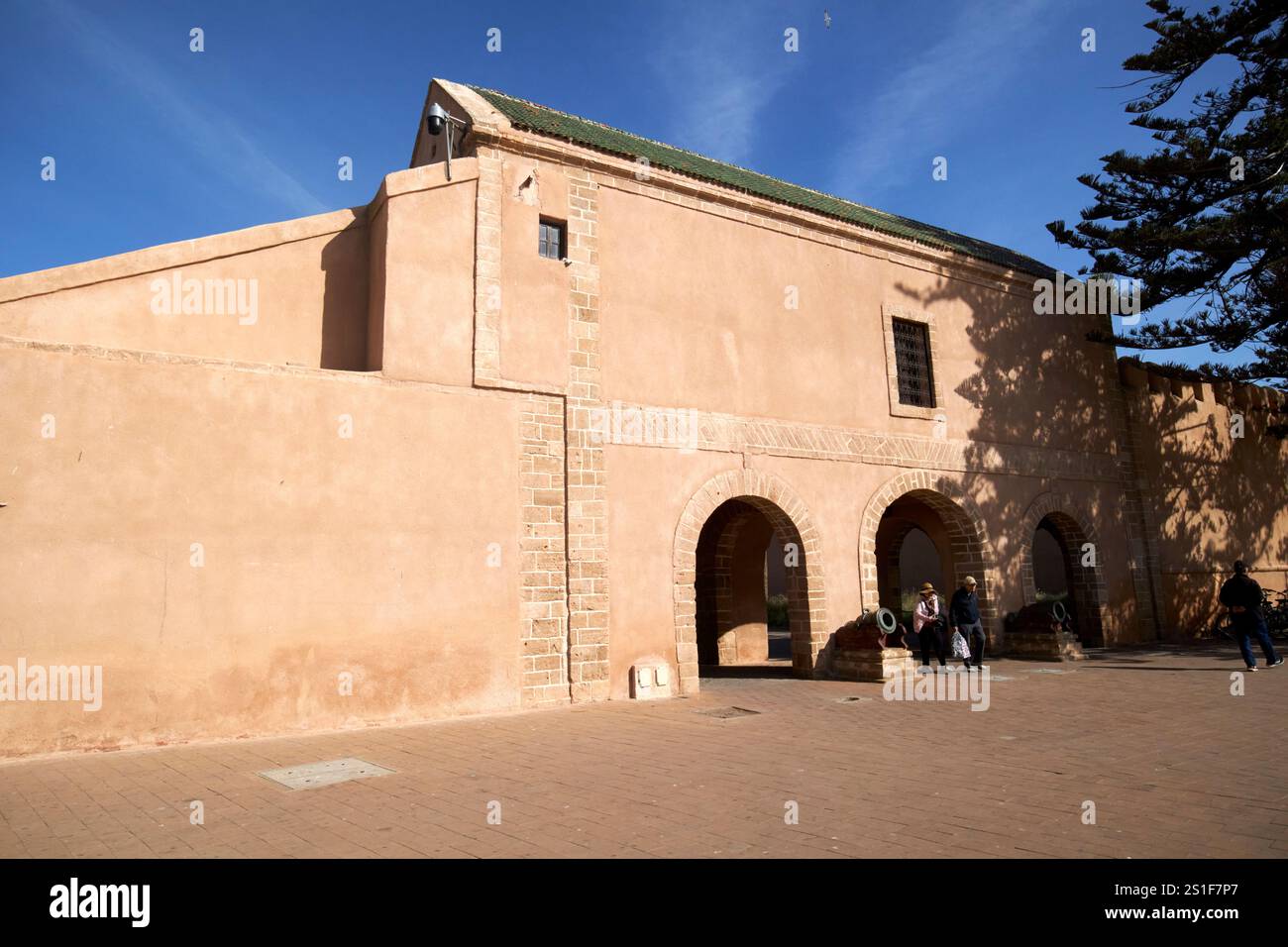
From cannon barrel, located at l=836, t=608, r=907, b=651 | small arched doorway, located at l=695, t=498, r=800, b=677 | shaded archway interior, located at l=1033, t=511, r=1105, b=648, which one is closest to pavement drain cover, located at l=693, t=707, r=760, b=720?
cannon barrel, located at l=836, t=608, r=907, b=651

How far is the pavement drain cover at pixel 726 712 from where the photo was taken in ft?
29.0

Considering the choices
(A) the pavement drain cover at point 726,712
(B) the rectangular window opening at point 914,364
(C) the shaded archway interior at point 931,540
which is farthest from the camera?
(B) the rectangular window opening at point 914,364

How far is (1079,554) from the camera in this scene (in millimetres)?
16344

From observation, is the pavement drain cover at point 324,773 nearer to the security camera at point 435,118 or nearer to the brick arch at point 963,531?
the security camera at point 435,118

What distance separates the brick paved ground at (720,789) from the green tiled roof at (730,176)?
325 inches

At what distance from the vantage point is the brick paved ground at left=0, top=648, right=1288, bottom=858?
416 centimetres

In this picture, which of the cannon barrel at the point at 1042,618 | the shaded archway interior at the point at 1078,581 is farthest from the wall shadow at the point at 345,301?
the shaded archway interior at the point at 1078,581

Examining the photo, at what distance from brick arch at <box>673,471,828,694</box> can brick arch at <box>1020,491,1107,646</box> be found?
591 cm

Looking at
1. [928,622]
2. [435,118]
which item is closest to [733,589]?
[928,622]

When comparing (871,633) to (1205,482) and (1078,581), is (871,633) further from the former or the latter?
(1205,482)

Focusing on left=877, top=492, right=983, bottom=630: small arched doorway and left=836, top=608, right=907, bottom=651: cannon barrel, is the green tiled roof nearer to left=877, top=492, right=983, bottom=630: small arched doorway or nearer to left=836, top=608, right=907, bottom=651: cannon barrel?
left=877, top=492, right=983, bottom=630: small arched doorway
